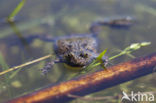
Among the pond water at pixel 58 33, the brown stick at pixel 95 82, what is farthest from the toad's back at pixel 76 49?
the brown stick at pixel 95 82

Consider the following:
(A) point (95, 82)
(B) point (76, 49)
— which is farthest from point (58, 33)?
(A) point (95, 82)

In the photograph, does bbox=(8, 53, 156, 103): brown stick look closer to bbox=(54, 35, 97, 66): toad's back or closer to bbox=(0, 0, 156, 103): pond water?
bbox=(0, 0, 156, 103): pond water

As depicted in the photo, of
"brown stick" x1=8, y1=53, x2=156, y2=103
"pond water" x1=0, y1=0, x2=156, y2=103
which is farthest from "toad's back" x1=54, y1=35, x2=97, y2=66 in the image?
"brown stick" x1=8, y1=53, x2=156, y2=103

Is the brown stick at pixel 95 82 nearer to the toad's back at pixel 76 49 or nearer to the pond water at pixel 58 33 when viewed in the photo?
the pond water at pixel 58 33

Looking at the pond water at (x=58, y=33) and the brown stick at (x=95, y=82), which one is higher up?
the pond water at (x=58, y=33)

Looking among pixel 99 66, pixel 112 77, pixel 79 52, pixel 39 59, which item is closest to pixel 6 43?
pixel 39 59

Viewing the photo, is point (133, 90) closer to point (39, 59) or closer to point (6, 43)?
point (39, 59)
